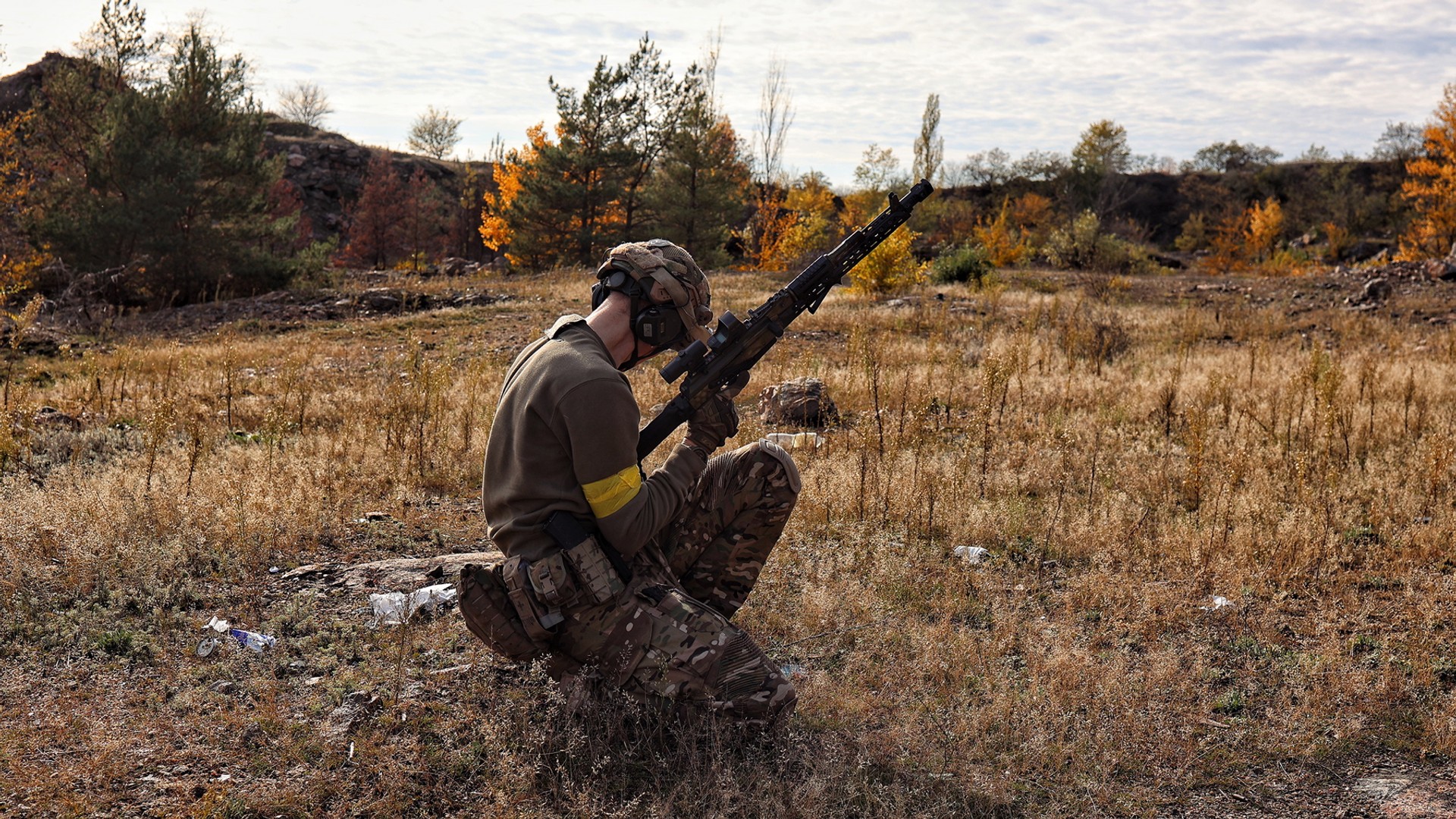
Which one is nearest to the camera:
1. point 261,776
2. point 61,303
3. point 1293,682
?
point 261,776

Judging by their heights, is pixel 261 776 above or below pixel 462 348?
below

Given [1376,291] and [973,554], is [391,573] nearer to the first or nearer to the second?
[973,554]

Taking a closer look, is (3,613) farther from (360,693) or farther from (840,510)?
(840,510)

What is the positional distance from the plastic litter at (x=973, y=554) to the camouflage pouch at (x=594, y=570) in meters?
2.36

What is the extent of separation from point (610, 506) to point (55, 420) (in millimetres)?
6165

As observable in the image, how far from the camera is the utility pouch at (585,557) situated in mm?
2787

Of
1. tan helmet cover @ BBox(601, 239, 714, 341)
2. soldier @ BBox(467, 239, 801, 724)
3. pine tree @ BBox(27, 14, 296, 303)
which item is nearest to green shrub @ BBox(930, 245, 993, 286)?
pine tree @ BBox(27, 14, 296, 303)

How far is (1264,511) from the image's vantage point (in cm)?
516

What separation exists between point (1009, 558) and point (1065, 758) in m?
1.74

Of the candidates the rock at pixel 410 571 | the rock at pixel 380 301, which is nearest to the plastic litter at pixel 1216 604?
the rock at pixel 410 571

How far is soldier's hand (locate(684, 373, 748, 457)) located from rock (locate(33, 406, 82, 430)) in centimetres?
562

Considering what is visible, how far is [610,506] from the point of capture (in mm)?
2752

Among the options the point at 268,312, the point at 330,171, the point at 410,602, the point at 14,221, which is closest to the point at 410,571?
the point at 410,602

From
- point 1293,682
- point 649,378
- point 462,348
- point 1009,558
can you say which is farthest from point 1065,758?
point 462,348
